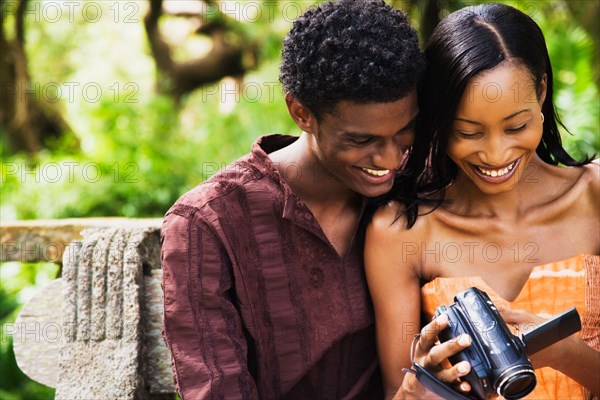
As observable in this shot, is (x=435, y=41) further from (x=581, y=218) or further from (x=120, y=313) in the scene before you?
(x=120, y=313)

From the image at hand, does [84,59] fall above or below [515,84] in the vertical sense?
below

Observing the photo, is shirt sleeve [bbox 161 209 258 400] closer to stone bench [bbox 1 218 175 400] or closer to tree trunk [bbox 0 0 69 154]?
stone bench [bbox 1 218 175 400]

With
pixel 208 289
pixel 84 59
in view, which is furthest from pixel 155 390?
pixel 84 59

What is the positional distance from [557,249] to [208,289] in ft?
3.63

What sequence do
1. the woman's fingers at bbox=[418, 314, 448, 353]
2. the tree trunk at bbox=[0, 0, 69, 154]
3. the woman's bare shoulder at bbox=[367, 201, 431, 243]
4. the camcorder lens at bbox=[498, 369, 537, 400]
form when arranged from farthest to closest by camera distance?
1. the tree trunk at bbox=[0, 0, 69, 154]
2. the woman's bare shoulder at bbox=[367, 201, 431, 243]
3. the woman's fingers at bbox=[418, 314, 448, 353]
4. the camcorder lens at bbox=[498, 369, 537, 400]

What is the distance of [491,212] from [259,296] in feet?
2.65

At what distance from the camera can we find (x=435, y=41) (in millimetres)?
2502

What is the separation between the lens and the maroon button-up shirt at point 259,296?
2430 mm

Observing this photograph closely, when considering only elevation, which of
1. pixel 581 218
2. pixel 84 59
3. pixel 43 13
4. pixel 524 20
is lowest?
pixel 84 59

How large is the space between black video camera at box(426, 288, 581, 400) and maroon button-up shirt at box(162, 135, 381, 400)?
1.79ft

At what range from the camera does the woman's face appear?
2.32 meters

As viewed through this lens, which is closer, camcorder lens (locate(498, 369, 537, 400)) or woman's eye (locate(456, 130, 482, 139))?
camcorder lens (locate(498, 369, 537, 400))

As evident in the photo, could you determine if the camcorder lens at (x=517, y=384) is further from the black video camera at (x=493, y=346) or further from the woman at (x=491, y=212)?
the woman at (x=491, y=212)

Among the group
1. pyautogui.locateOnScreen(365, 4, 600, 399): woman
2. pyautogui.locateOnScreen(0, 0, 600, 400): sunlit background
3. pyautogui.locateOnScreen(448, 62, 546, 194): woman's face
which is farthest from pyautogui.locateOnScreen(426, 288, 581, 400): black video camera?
pyautogui.locateOnScreen(0, 0, 600, 400): sunlit background
